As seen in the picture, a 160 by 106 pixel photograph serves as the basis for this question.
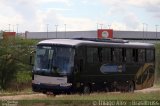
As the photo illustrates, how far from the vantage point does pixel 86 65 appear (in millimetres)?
25109

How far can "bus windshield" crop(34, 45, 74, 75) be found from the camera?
2398 cm

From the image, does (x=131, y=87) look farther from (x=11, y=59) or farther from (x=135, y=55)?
(x=11, y=59)

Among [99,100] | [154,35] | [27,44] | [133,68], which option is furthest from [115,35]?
[99,100]

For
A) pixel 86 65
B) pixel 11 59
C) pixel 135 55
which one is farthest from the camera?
pixel 11 59

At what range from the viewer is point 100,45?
26203mm

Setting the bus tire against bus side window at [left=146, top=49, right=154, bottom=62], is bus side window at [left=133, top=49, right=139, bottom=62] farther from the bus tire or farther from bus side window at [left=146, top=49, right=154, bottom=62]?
bus side window at [left=146, top=49, right=154, bottom=62]

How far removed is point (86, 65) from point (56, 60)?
71.7 inches

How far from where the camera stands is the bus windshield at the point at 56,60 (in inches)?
944

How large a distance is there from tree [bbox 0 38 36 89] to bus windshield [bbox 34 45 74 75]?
873 inches

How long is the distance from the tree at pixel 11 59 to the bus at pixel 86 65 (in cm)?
2004

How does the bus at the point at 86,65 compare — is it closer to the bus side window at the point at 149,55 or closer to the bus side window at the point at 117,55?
the bus side window at the point at 117,55

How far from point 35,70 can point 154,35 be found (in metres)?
107

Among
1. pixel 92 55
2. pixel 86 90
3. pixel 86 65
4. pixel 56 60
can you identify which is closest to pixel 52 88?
pixel 56 60

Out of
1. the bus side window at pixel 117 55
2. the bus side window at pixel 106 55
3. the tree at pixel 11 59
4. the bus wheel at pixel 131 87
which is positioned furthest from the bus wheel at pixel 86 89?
the tree at pixel 11 59
